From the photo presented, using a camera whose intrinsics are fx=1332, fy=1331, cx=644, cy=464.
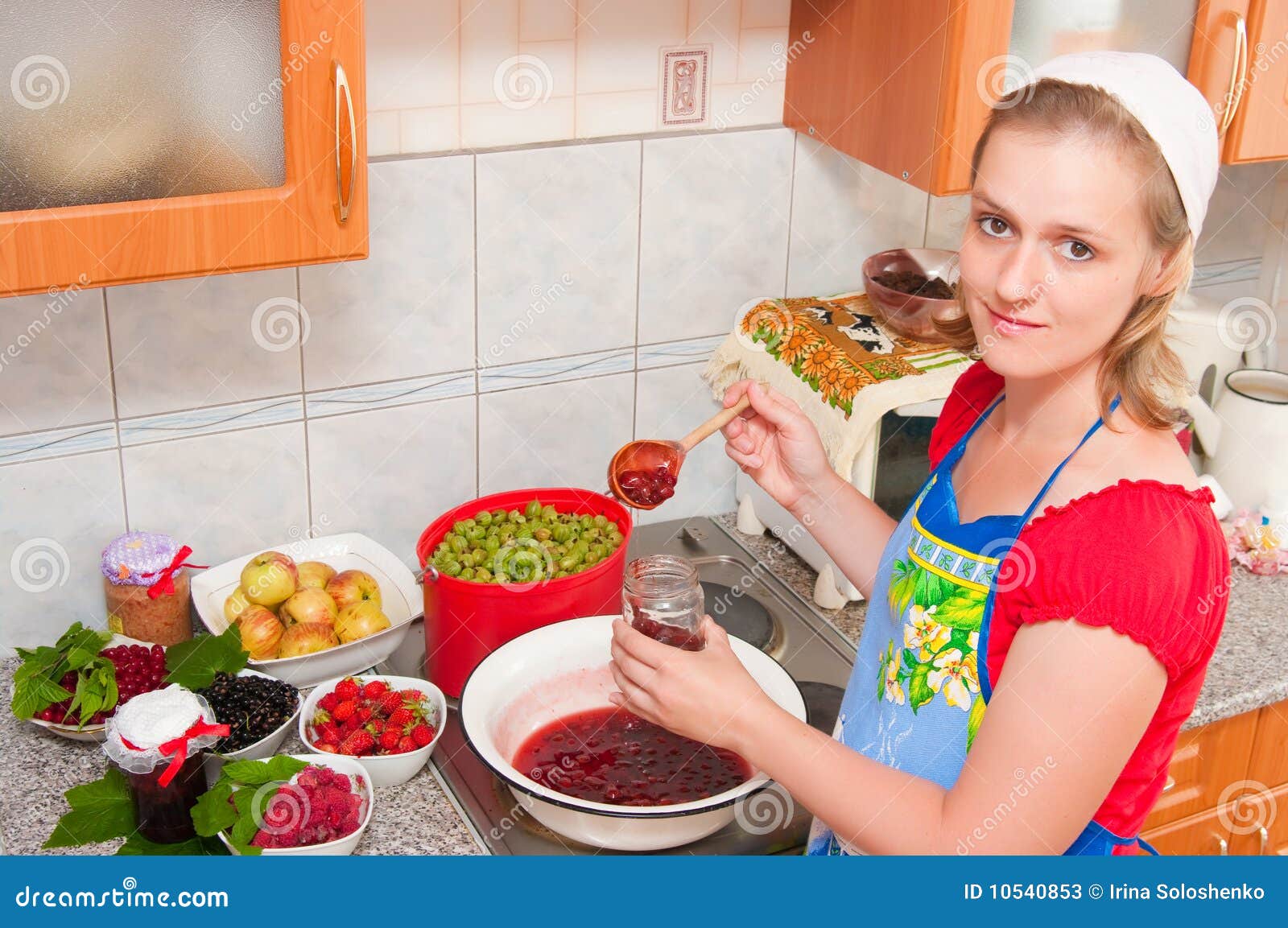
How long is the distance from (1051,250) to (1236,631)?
1.06 m

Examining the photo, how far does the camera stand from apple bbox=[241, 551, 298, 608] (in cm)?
174

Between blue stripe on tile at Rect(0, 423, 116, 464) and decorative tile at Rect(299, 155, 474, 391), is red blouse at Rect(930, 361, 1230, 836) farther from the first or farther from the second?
blue stripe on tile at Rect(0, 423, 116, 464)

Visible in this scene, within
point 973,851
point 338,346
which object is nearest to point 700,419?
point 338,346

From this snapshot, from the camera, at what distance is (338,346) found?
5.92 ft

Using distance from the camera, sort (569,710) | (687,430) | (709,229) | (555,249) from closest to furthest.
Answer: (569,710), (555,249), (709,229), (687,430)

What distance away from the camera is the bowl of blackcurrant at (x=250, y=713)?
1527 millimetres

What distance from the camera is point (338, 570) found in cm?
187

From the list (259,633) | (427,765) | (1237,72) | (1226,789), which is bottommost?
(1226,789)

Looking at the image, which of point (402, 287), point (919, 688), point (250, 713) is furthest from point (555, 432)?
point (919, 688)

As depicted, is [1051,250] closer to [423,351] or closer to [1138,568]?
[1138,568]

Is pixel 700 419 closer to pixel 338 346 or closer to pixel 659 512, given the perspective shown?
pixel 659 512

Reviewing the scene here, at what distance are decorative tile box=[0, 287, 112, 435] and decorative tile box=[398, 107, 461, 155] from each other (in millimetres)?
434

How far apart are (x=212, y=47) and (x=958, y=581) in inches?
35.2

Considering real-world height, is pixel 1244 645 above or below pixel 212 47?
below
